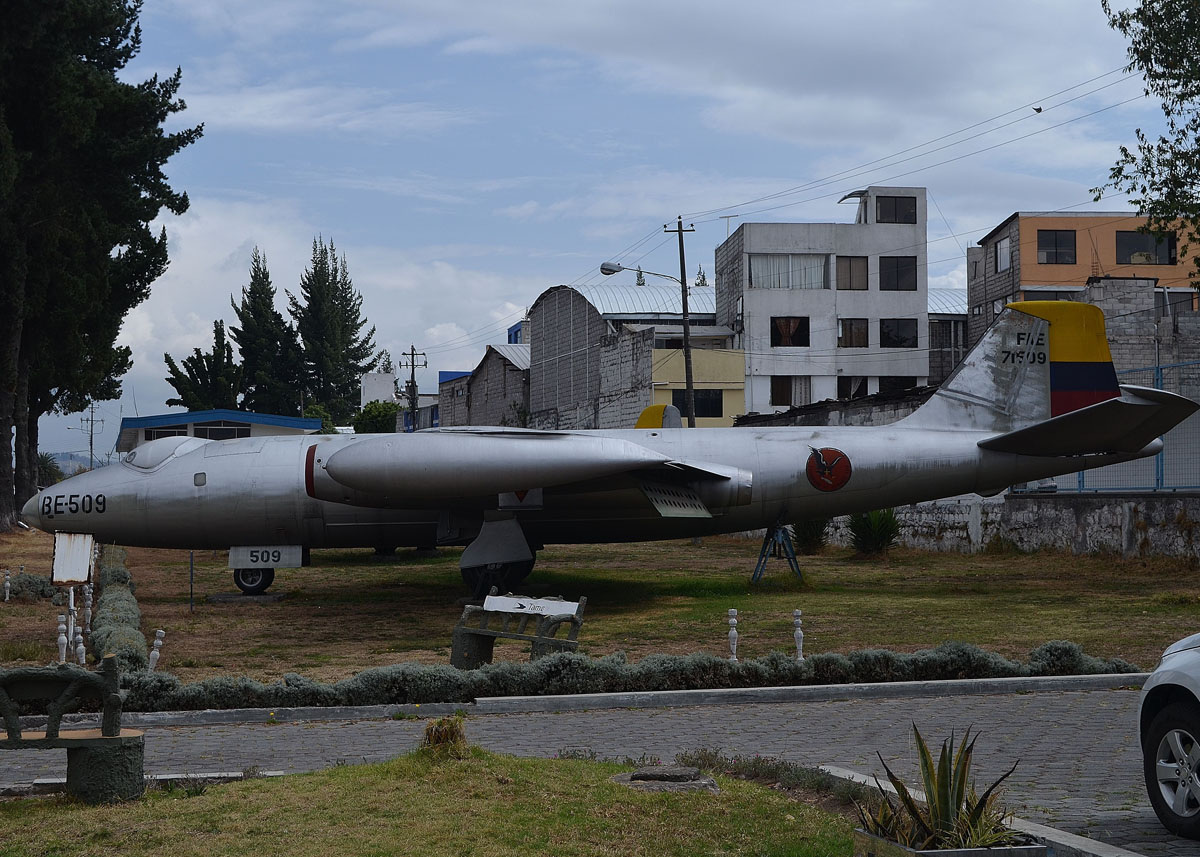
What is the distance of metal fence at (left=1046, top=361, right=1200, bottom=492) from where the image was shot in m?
24.4

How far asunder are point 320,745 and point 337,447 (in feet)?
40.0

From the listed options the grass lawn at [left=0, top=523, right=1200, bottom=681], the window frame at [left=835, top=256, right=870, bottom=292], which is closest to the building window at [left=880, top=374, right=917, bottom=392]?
the window frame at [left=835, top=256, right=870, bottom=292]

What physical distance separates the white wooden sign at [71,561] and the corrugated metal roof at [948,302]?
59398mm

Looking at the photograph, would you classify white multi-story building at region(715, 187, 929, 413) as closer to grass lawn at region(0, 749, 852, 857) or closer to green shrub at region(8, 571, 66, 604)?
green shrub at region(8, 571, 66, 604)

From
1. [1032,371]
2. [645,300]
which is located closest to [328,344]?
[645,300]

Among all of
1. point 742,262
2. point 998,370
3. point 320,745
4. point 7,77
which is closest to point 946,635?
point 998,370

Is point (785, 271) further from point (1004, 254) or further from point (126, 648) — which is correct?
point (126, 648)

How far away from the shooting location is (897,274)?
6088 cm

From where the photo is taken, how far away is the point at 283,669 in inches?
546

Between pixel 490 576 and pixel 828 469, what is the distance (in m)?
6.56

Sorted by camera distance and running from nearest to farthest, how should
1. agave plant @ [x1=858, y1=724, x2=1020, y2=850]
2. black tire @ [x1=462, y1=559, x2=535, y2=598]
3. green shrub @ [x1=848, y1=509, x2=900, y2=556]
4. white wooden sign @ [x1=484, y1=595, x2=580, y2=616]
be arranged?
agave plant @ [x1=858, y1=724, x2=1020, y2=850] → white wooden sign @ [x1=484, y1=595, x2=580, y2=616] → black tire @ [x1=462, y1=559, x2=535, y2=598] → green shrub @ [x1=848, y1=509, x2=900, y2=556]

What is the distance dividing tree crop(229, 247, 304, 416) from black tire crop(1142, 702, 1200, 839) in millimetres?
110401

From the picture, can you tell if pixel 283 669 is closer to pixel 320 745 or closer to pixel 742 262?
pixel 320 745

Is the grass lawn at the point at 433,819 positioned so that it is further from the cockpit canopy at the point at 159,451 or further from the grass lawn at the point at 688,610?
the cockpit canopy at the point at 159,451
